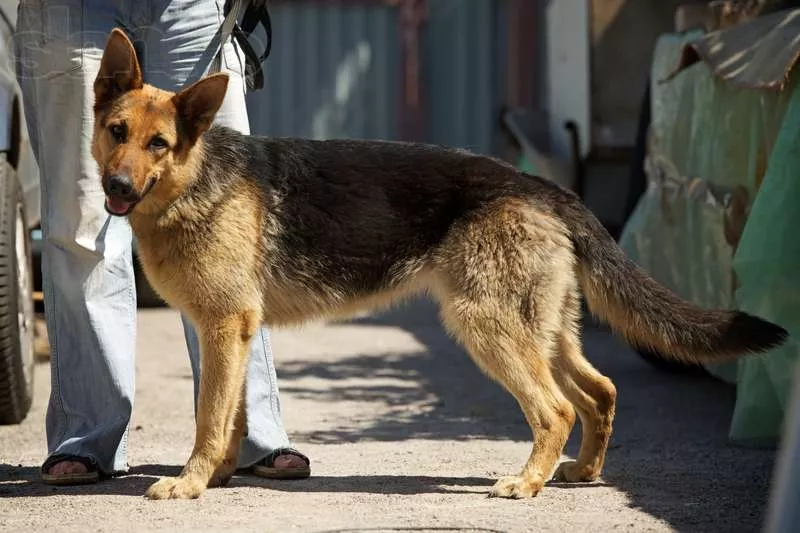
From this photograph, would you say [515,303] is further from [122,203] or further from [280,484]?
[122,203]

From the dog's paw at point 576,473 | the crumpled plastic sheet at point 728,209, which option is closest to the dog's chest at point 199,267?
the dog's paw at point 576,473

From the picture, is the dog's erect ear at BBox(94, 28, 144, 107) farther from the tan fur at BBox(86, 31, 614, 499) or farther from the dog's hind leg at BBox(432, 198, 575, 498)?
the dog's hind leg at BBox(432, 198, 575, 498)

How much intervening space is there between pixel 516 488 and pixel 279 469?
2.99 ft

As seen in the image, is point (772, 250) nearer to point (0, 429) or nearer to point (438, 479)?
point (438, 479)

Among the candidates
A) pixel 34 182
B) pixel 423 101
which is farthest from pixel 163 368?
pixel 423 101

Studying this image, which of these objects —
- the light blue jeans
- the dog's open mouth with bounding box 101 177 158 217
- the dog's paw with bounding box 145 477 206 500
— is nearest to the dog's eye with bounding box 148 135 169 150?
the dog's open mouth with bounding box 101 177 158 217

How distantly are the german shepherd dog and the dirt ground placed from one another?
0.72 ft

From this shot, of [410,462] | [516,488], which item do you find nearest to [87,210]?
[410,462]

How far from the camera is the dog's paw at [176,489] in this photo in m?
4.36

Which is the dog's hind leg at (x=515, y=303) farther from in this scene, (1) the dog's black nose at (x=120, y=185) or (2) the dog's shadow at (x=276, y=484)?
(1) the dog's black nose at (x=120, y=185)

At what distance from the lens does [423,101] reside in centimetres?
2283

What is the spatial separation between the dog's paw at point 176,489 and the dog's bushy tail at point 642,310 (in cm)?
149

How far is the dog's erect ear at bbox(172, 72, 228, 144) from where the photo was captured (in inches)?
171

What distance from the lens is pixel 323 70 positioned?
21.5 m
